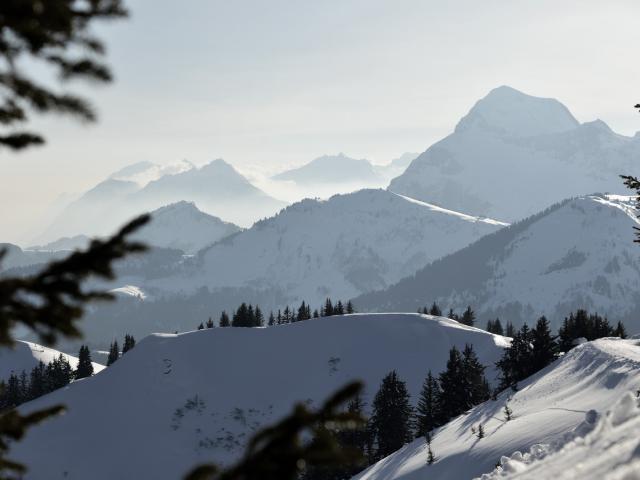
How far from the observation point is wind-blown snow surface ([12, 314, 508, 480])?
Result: 7594 cm

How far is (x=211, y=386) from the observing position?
3543 inches

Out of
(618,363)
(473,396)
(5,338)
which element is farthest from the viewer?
(473,396)

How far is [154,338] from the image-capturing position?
101812 mm

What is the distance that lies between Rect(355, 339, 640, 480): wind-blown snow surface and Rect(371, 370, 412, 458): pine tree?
2412 cm

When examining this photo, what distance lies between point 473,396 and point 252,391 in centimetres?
3686

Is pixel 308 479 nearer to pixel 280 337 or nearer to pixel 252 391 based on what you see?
pixel 252 391

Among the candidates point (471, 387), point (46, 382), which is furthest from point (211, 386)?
point (46, 382)

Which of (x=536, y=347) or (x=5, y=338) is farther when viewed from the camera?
(x=536, y=347)

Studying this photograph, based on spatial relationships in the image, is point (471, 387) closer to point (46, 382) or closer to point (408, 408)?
point (408, 408)

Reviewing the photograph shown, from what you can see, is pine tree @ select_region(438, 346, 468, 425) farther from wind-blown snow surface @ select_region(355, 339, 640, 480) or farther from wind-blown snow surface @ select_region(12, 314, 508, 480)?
wind-blown snow surface @ select_region(12, 314, 508, 480)

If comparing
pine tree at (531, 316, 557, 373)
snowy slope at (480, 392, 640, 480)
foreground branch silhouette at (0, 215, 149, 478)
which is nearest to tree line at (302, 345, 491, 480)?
pine tree at (531, 316, 557, 373)

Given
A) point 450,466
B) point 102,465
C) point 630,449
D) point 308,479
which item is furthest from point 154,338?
point 630,449

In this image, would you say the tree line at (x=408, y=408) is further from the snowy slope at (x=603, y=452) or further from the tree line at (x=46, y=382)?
the tree line at (x=46, y=382)

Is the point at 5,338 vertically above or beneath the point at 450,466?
above
